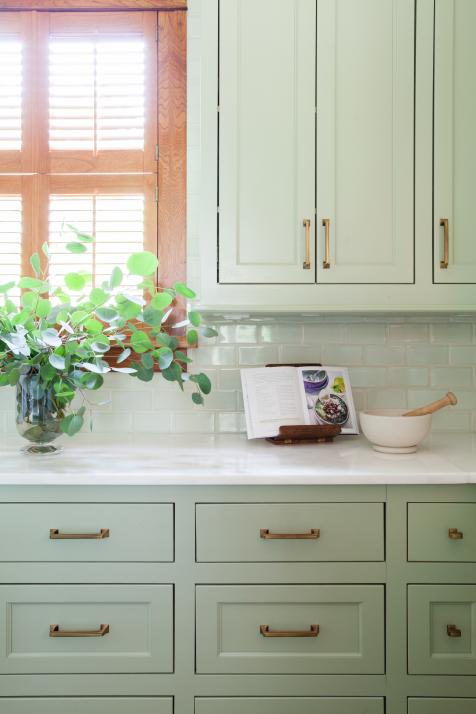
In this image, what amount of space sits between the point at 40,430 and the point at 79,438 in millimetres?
329

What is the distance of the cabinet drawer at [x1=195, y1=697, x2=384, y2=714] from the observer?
5.06 ft

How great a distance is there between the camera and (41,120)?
220 cm

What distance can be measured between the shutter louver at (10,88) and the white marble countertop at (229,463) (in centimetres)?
124

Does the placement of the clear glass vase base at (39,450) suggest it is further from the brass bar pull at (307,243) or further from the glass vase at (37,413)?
the brass bar pull at (307,243)

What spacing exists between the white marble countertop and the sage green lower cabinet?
0.14 ft

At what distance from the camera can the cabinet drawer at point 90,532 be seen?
5.05ft

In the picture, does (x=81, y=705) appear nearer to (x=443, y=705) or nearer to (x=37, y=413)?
(x=37, y=413)

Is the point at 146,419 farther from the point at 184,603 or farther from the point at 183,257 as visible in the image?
the point at 184,603

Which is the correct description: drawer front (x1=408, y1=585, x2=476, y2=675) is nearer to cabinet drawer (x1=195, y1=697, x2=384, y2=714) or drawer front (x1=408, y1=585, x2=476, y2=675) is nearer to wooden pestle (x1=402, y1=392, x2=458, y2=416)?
cabinet drawer (x1=195, y1=697, x2=384, y2=714)

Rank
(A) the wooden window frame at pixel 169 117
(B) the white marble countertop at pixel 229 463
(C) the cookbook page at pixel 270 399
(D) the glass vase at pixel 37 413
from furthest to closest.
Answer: (A) the wooden window frame at pixel 169 117 → (C) the cookbook page at pixel 270 399 → (D) the glass vase at pixel 37 413 → (B) the white marble countertop at pixel 229 463

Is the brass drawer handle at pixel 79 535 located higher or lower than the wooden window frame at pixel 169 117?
lower

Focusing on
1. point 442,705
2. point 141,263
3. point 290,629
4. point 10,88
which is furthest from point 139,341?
point 442,705

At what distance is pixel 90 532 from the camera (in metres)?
1.54

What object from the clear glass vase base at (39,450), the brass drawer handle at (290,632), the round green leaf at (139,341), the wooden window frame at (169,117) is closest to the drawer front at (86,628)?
the brass drawer handle at (290,632)
